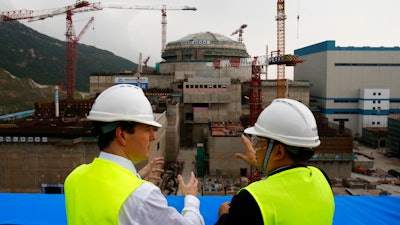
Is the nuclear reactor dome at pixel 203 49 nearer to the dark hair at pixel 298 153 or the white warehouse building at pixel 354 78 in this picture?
the white warehouse building at pixel 354 78

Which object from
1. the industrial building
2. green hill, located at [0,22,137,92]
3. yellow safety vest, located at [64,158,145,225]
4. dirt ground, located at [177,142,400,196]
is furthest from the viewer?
green hill, located at [0,22,137,92]

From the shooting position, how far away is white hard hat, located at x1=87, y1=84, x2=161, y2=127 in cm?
237

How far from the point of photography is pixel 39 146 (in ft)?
68.9

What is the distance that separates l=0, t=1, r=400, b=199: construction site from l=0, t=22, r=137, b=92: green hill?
49612 millimetres

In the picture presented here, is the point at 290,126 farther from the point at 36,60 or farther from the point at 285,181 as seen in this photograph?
the point at 36,60

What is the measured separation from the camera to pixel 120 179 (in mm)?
2131

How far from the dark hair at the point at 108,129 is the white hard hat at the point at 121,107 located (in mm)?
52

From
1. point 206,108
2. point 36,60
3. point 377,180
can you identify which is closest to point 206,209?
point 377,180

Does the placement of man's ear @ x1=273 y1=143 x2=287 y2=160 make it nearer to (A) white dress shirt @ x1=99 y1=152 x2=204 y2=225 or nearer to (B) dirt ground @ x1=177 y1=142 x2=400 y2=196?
(A) white dress shirt @ x1=99 y1=152 x2=204 y2=225

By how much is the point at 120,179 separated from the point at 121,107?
1.68 ft

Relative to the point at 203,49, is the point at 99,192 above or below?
below

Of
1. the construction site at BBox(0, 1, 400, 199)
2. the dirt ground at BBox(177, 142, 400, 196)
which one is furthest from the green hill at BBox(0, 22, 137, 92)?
the dirt ground at BBox(177, 142, 400, 196)

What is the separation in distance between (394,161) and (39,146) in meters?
33.9

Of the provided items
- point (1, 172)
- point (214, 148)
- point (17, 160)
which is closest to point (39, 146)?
point (17, 160)
